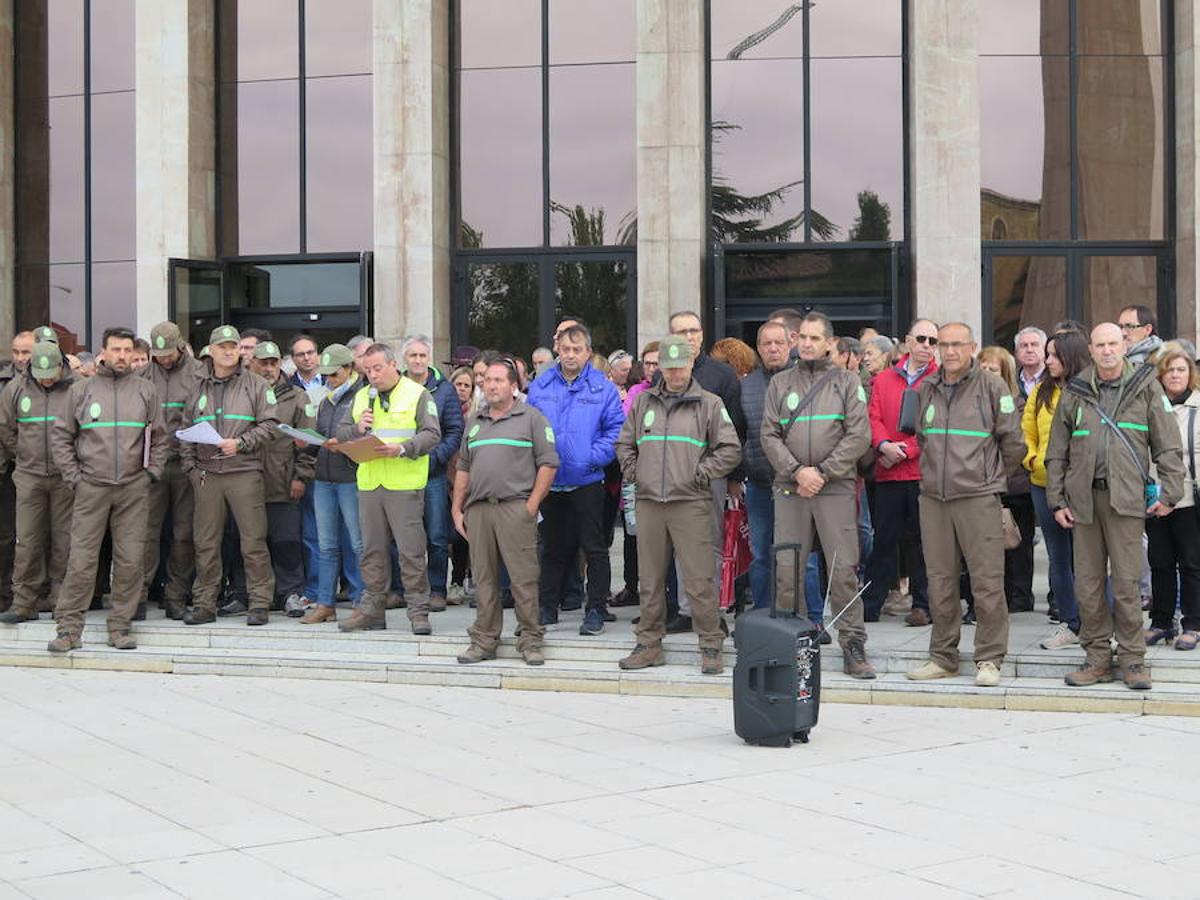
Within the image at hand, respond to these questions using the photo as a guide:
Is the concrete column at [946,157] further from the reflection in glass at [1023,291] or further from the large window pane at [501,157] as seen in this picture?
the large window pane at [501,157]

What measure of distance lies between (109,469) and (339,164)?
8.59 metres

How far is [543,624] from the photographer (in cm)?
1189

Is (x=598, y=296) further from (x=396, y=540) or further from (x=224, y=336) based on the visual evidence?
(x=396, y=540)

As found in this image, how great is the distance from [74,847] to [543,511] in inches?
217

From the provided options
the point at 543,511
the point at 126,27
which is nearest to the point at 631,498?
the point at 543,511

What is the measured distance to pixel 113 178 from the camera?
2080 cm

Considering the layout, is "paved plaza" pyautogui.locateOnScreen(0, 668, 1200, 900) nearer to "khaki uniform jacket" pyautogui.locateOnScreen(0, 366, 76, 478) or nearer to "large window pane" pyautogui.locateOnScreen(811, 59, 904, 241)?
"khaki uniform jacket" pyautogui.locateOnScreen(0, 366, 76, 478)

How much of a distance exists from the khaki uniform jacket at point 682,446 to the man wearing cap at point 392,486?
70.3 inches

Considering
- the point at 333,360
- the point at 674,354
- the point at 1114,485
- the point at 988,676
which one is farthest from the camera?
the point at 333,360

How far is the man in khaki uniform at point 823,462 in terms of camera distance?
10.3 m

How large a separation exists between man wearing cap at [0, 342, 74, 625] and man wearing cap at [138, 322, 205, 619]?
0.65 meters

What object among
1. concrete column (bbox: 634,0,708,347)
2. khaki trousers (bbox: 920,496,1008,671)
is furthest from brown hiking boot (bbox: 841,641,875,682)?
concrete column (bbox: 634,0,708,347)

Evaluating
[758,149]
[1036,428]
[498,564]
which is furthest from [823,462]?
[758,149]

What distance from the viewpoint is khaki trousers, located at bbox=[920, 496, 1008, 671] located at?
10.1m
